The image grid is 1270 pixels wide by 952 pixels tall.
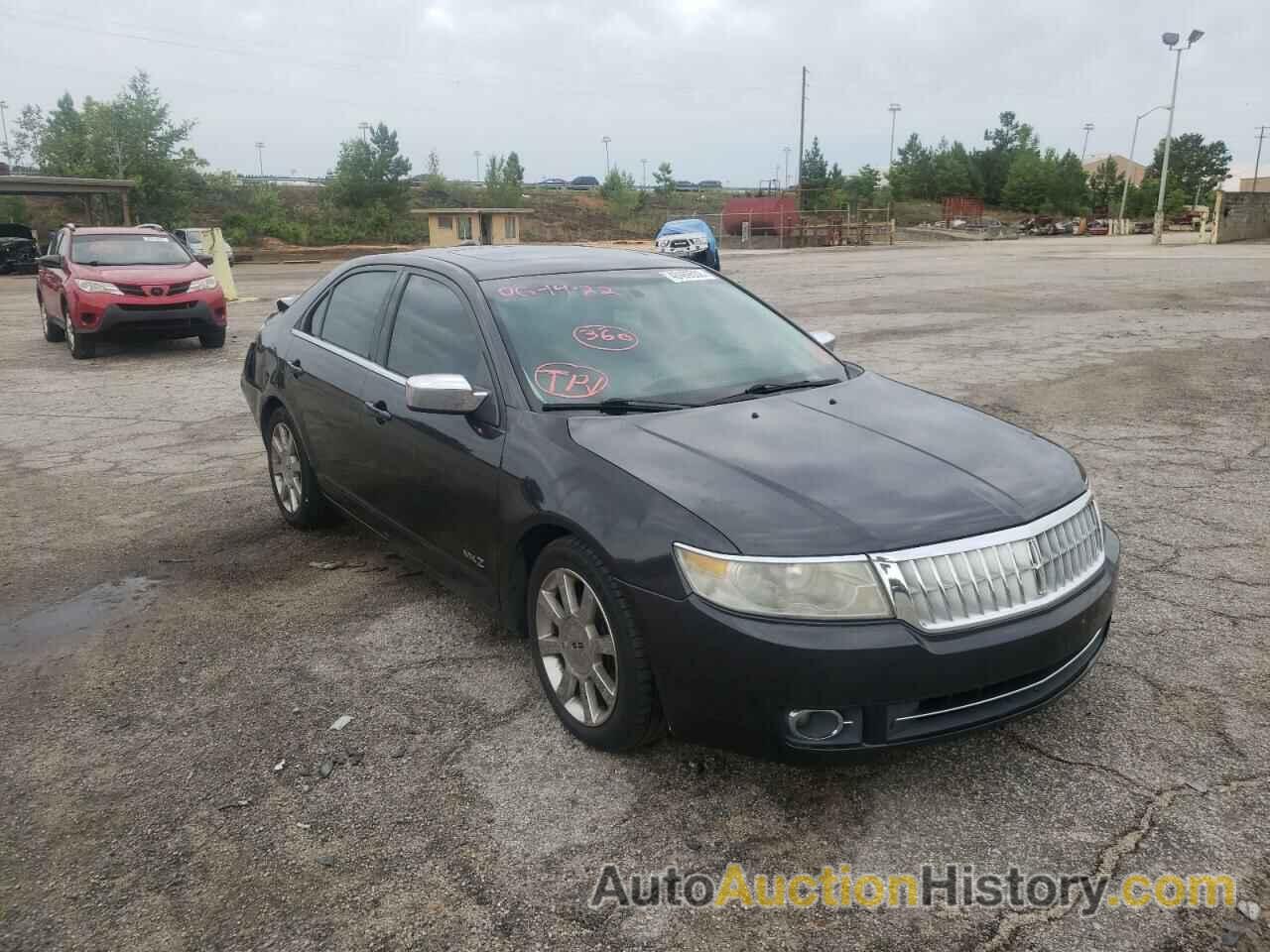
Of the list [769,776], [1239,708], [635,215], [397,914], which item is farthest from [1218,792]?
[635,215]

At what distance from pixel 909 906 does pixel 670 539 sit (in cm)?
113

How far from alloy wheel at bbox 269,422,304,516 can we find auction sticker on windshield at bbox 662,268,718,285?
88.3 inches

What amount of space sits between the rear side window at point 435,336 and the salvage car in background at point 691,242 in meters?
17.0

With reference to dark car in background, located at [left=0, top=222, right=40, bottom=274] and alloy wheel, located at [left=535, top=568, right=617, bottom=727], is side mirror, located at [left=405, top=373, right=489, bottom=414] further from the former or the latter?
dark car in background, located at [left=0, top=222, right=40, bottom=274]

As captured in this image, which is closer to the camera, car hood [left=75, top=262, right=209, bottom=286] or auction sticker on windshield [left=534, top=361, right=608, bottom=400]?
auction sticker on windshield [left=534, top=361, right=608, bottom=400]

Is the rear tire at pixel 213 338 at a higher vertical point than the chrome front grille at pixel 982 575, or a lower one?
lower

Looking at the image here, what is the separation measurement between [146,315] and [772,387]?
10963 millimetres

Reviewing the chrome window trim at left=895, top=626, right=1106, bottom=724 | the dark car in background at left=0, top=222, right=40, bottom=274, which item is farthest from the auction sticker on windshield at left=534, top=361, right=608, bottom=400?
the dark car in background at left=0, top=222, right=40, bottom=274

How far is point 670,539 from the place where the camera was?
2.79 metres

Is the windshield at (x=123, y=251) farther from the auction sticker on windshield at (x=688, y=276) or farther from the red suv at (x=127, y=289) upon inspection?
the auction sticker on windshield at (x=688, y=276)

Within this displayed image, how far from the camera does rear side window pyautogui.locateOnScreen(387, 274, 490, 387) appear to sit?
3.82m

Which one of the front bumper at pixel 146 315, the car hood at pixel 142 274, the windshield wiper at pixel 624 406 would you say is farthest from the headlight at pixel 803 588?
the car hood at pixel 142 274

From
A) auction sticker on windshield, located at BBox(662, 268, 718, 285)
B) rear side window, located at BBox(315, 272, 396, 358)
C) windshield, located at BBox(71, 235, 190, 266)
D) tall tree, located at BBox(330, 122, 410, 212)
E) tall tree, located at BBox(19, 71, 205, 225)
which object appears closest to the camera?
auction sticker on windshield, located at BBox(662, 268, 718, 285)

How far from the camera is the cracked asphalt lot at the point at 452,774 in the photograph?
2.49 meters
